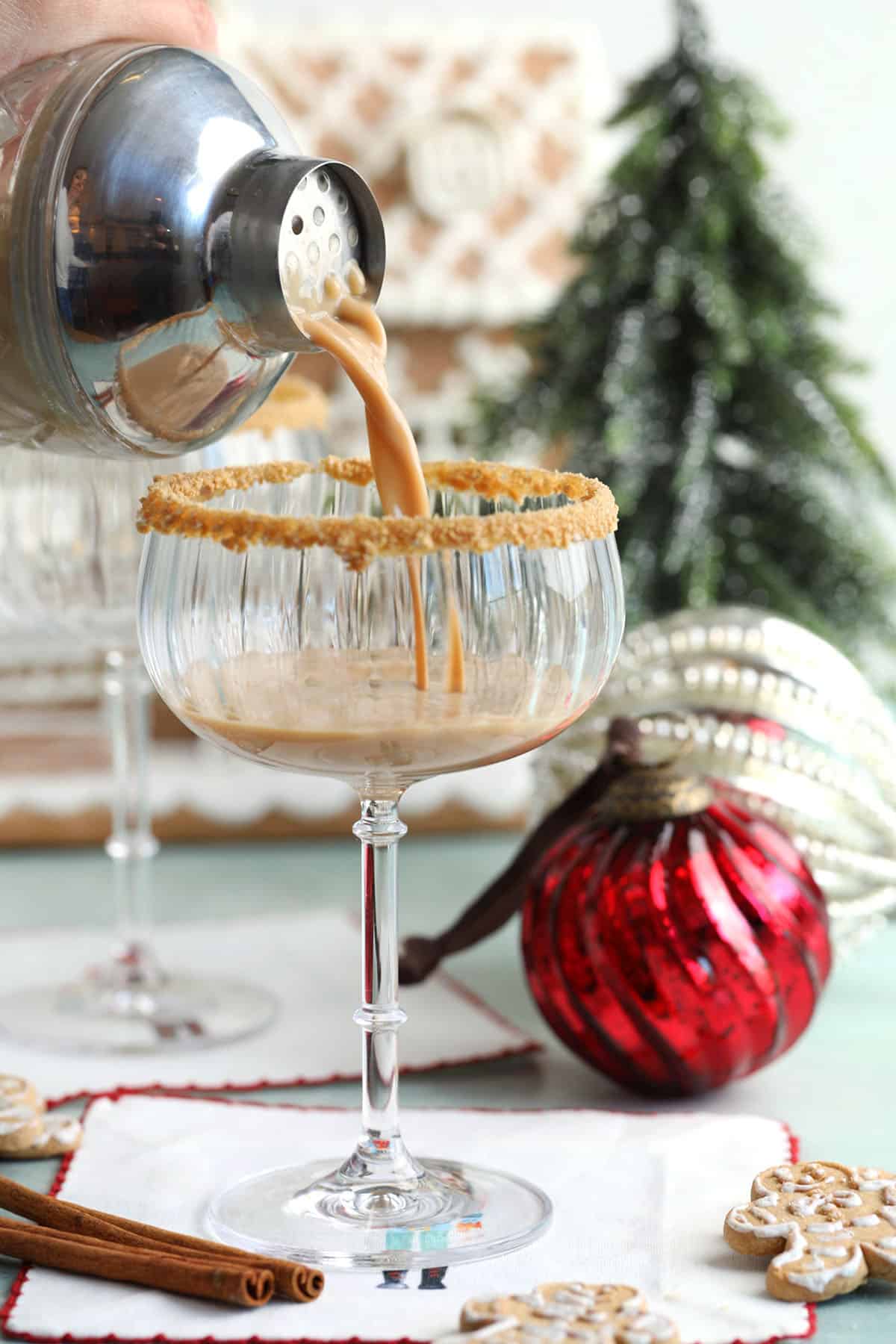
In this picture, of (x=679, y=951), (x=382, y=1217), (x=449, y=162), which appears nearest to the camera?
(x=382, y=1217)

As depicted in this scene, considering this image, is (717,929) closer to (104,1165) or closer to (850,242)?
(104,1165)

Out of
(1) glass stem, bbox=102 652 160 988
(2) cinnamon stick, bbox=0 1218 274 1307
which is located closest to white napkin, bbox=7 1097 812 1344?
(2) cinnamon stick, bbox=0 1218 274 1307

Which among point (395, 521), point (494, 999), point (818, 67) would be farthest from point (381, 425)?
point (818, 67)

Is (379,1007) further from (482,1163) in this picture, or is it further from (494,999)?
(494,999)

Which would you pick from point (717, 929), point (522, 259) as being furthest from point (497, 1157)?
point (522, 259)

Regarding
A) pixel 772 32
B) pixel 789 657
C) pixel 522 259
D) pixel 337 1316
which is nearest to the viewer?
pixel 337 1316

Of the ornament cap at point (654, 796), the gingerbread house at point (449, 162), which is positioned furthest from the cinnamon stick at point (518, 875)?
the gingerbread house at point (449, 162)

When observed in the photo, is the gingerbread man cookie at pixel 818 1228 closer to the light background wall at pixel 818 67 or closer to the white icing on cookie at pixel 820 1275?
the white icing on cookie at pixel 820 1275
